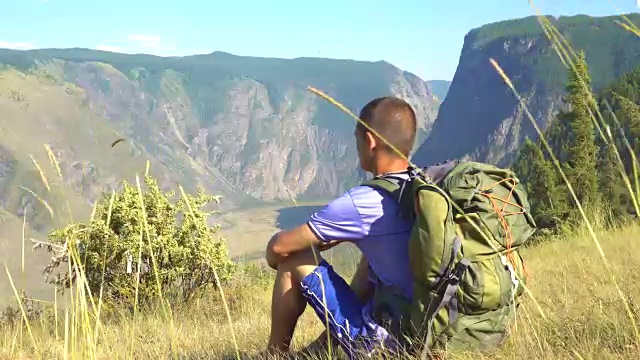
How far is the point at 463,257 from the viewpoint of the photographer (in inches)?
107

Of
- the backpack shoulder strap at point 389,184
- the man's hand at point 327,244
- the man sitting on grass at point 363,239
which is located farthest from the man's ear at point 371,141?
the man's hand at point 327,244

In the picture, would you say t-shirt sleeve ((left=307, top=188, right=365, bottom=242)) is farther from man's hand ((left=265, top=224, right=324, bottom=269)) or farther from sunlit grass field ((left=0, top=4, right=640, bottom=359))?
sunlit grass field ((left=0, top=4, right=640, bottom=359))

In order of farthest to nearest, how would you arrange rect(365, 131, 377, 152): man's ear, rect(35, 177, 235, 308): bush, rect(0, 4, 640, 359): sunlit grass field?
rect(35, 177, 235, 308): bush
rect(365, 131, 377, 152): man's ear
rect(0, 4, 640, 359): sunlit grass field

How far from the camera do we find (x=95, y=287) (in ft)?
28.1

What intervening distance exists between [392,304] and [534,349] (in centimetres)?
70

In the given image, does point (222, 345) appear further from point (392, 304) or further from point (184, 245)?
point (184, 245)

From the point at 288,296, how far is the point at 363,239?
53cm

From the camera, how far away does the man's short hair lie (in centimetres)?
310

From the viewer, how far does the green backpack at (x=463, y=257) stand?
2.70 metres

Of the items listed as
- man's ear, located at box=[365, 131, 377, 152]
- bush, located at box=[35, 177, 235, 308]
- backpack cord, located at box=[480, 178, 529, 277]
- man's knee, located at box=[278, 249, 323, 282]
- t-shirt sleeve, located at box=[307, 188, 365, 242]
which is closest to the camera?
backpack cord, located at box=[480, 178, 529, 277]

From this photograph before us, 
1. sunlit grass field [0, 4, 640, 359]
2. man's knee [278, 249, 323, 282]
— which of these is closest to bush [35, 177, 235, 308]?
sunlit grass field [0, 4, 640, 359]

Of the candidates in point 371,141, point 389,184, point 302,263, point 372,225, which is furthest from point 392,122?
point 302,263

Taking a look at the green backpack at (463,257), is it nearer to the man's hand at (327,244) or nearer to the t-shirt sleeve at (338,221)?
the t-shirt sleeve at (338,221)

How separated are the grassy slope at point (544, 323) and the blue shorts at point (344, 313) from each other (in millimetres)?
496
